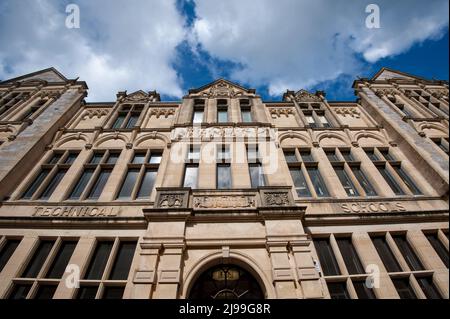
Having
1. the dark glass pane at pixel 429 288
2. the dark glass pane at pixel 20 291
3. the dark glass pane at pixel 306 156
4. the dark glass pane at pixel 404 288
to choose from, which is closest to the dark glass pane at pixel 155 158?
the dark glass pane at pixel 20 291

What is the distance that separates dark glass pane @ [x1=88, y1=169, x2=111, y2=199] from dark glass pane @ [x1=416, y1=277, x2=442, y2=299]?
12.7 m

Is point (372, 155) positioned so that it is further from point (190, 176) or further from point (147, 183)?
point (147, 183)

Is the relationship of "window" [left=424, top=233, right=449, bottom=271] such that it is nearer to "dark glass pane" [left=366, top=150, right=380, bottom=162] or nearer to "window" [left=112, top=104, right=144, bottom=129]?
"dark glass pane" [left=366, top=150, right=380, bottom=162]

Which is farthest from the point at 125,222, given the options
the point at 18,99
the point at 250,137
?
the point at 18,99

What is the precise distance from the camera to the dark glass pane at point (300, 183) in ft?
33.4

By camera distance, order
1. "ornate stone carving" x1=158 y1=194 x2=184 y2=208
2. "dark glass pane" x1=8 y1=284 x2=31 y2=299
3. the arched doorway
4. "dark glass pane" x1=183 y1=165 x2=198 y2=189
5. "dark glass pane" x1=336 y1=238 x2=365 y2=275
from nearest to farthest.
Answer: "dark glass pane" x1=8 y1=284 x2=31 y2=299 < the arched doorway < "dark glass pane" x1=336 y1=238 x2=365 y2=275 < "ornate stone carving" x1=158 y1=194 x2=184 y2=208 < "dark glass pane" x1=183 y1=165 x2=198 y2=189

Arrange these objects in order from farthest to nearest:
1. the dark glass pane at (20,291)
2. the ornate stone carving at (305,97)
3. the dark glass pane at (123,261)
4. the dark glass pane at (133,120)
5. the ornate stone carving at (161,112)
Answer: the ornate stone carving at (305,97) → the ornate stone carving at (161,112) → the dark glass pane at (133,120) → the dark glass pane at (123,261) → the dark glass pane at (20,291)

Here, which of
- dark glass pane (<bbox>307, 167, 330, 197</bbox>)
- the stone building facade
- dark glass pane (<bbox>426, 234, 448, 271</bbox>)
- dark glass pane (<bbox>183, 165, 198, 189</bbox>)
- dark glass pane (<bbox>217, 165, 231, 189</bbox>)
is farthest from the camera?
dark glass pane (<bbox>183, 165, 198, 189</bbox>)

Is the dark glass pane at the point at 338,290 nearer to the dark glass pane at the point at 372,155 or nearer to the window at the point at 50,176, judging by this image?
the dark glass pane at the point at 372,155

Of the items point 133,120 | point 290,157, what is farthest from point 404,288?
point 133,120

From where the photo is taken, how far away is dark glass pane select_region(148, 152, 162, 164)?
11909 mm

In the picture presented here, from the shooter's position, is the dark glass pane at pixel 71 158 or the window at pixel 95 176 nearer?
the window at pixel 95 176

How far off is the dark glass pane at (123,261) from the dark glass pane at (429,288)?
32.0 ft

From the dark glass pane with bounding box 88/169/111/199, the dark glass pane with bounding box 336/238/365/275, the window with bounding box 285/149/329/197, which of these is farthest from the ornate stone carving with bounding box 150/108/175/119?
the dark glass pane with bounding box 336/238/365/275
